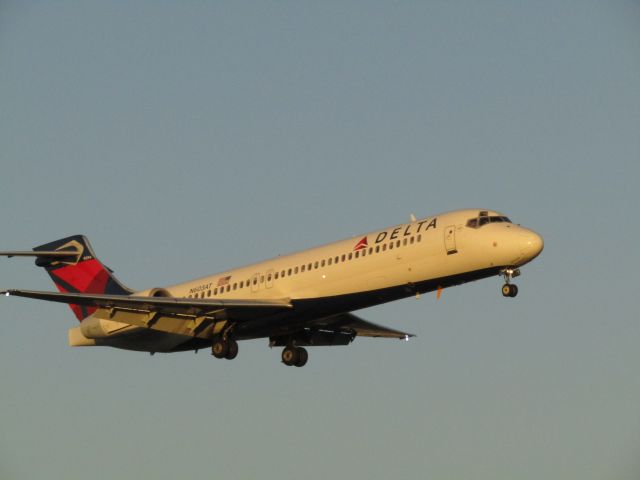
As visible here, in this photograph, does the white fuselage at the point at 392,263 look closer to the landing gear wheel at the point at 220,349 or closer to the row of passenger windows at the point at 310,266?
the row of passenger windows at the point at 310,266

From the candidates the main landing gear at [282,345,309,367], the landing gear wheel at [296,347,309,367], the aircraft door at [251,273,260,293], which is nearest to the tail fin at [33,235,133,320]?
the main landing gear at [282,345,309,367]

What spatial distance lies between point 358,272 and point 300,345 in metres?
6.43

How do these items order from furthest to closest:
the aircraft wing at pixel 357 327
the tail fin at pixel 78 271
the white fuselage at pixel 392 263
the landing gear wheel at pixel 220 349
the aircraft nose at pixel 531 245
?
the tail fin at pixel 78 271 < the aircraft wing at pixel 357 327 < the landing gear wheel at pixel 220 349 < the white fuselage at pixel 392 263 < the aircraft nose at pixel 531 245

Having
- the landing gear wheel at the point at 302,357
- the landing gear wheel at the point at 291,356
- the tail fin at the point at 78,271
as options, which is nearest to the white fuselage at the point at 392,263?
the landing gear wheel at the point at 291,356

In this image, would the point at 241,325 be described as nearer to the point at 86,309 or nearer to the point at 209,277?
the point at 209,277

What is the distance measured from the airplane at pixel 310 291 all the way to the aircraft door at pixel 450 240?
0.10 ft

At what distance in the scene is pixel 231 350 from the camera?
40.7 metres

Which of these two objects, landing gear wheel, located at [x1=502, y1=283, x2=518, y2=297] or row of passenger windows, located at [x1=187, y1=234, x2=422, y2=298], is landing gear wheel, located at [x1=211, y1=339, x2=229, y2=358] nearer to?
row of passenger windows, located at [x1=187, y1=234, x2=422, y2=298]

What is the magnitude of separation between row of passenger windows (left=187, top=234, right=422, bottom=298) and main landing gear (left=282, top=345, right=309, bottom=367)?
10.2ft

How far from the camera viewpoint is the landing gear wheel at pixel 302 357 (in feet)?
141

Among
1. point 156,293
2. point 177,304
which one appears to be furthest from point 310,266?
point 156,293

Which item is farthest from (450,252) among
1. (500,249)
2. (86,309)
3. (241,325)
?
(86,309)

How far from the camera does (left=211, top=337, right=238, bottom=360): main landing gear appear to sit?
40.7 meters

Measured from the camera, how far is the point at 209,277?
43312 millimetres
